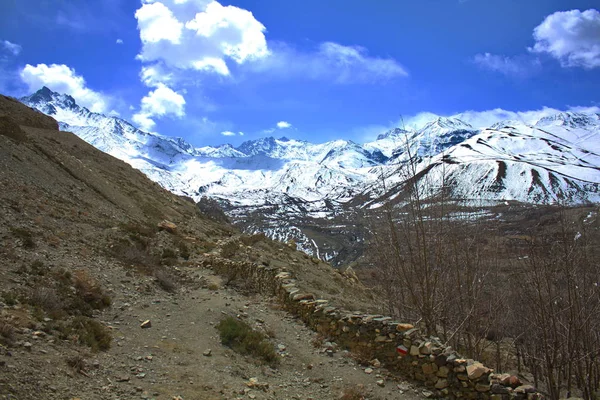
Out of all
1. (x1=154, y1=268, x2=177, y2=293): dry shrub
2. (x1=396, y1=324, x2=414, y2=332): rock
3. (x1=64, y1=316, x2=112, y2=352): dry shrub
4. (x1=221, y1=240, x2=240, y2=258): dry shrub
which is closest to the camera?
(x1=64, y1=316, x2=112, y2=352): dry shrub

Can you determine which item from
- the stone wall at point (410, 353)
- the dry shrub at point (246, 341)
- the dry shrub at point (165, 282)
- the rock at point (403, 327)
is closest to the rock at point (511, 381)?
the stone wall at point (410, 353)

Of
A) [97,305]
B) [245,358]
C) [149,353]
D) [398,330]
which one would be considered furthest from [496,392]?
[97,305]

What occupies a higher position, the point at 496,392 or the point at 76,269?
the point at 76,269

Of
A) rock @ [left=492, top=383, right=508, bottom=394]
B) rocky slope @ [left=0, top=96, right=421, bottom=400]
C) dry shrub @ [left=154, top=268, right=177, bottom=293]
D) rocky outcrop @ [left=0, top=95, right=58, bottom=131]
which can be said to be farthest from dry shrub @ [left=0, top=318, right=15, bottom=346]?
rocky outcrop @ [left=0, top=95, right=58, bottom=131]

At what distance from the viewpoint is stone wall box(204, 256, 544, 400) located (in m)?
7.69

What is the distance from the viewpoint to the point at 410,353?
29.8 ft

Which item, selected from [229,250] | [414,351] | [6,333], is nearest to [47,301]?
[6,333]

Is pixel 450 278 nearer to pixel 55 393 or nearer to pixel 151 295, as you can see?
pixel 151 295

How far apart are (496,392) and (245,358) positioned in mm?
5421

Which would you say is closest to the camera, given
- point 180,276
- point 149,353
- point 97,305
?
point 149,353

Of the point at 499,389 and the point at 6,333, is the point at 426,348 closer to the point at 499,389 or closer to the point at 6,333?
the point at 499,389

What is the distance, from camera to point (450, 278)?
41.9ft

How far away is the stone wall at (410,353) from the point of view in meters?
7.69

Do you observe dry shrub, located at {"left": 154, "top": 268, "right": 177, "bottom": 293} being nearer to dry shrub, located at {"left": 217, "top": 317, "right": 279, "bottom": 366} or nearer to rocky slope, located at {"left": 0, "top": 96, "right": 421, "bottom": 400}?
rocky slope, located at {"left": 0, "top": 96, "right": 421, "bottom": 400}
